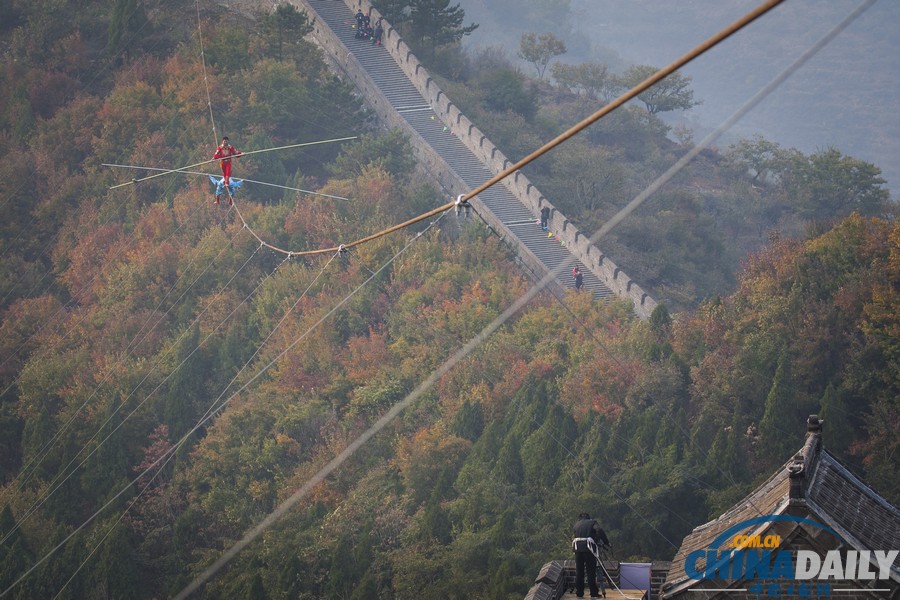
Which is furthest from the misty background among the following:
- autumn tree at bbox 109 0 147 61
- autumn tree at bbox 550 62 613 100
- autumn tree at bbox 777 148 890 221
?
autumn tree at bbox 109 0 147 61

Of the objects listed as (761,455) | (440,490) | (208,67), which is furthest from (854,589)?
(208,67)

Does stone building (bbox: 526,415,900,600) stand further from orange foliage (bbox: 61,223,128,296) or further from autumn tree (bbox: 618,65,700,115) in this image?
autumn tree (bbox: 618,65,700,115)

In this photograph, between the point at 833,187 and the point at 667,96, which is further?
the point at 667,96

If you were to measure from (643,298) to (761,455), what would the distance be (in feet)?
37.2

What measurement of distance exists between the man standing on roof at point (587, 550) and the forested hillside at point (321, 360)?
15595mm

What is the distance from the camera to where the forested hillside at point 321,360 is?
133ft

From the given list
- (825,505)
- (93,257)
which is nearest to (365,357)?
(93,257)

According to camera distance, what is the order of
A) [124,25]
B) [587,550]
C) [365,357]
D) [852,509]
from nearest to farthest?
[852,509] < [587,550] < [365,357] < [124,25]

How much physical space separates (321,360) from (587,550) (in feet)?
106

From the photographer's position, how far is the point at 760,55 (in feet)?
566

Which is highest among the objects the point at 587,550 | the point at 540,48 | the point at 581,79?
the point at 587,550

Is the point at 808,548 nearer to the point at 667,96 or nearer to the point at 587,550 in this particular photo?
the point at 587,550

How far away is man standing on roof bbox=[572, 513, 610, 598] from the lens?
20625mm

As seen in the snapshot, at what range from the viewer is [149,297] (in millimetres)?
58219
